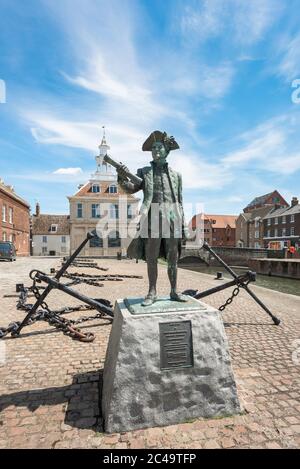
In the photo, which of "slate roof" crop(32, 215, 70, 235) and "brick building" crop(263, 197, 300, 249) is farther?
"slate roof" crop(32, 215, 70, 235)

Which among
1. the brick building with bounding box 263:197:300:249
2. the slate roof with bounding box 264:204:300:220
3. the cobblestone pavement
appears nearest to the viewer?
the cobblestone pavement

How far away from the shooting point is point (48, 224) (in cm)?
4956

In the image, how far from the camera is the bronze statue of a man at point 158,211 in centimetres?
343

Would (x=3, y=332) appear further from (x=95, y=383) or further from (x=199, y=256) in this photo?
(x=199, y=256)

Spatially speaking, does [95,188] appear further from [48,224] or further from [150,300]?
[150,300]

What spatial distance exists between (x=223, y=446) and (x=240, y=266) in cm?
3505

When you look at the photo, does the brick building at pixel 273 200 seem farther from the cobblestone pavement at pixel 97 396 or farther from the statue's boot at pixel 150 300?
the statue's boot at pixel 150 300

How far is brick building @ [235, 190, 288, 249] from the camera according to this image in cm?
5181

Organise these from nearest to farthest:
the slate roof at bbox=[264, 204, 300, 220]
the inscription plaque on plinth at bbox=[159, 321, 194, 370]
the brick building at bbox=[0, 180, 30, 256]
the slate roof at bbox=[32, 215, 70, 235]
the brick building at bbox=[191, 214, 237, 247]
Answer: the inscription plaque on plinth at bbox=[159, 321, 194, 370] → the brick building at bbox=[0, 180, 30, 256] → the slate roof at bbox=[264, 204, 300, 220] → the slate roof at bbox=[32, 215, 70, 235] → the brick building at bbox=[191, 214, 237, 247]

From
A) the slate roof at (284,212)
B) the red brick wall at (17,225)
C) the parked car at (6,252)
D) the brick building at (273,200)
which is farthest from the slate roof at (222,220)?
the parked car at (6,252)

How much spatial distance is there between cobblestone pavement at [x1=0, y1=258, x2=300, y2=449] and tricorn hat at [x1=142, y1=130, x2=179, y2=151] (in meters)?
3.14

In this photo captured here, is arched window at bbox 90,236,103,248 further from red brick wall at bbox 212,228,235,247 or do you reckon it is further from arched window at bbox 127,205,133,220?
red brick wall at bbox 212,228,235,247

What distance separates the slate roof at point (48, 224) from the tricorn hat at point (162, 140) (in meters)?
46.6

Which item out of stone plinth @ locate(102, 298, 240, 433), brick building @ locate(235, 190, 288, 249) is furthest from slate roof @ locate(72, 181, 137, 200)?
stone plinth @ locate(102, 298, 240, 433)
